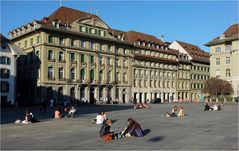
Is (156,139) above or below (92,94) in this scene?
below

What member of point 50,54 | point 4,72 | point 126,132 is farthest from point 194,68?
point 126,132

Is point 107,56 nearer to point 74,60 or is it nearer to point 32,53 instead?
point 74,60

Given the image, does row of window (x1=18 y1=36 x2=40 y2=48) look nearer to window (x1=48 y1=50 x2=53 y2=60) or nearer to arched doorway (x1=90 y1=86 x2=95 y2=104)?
window (x1=48 y1=50 x2=53 y2=60)

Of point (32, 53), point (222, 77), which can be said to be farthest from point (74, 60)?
point (222, 77)

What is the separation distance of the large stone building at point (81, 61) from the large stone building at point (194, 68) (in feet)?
64.1

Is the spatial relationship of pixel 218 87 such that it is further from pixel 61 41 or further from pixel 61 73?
pixel 61 41

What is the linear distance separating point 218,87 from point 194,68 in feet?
104

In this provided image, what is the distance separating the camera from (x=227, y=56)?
8975 centimetres

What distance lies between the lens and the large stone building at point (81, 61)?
2761 inches

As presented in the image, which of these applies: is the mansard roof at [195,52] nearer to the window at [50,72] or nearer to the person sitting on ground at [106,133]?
the window at [50,72]

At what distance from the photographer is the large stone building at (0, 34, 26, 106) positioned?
62.2m

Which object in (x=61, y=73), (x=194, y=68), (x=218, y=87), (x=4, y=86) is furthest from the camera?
(x=194, y=68)

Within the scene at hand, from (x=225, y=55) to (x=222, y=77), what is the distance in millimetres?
5868

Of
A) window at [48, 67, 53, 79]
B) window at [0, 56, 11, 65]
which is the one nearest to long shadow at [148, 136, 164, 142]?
window at [0, 56, 11, 65]
